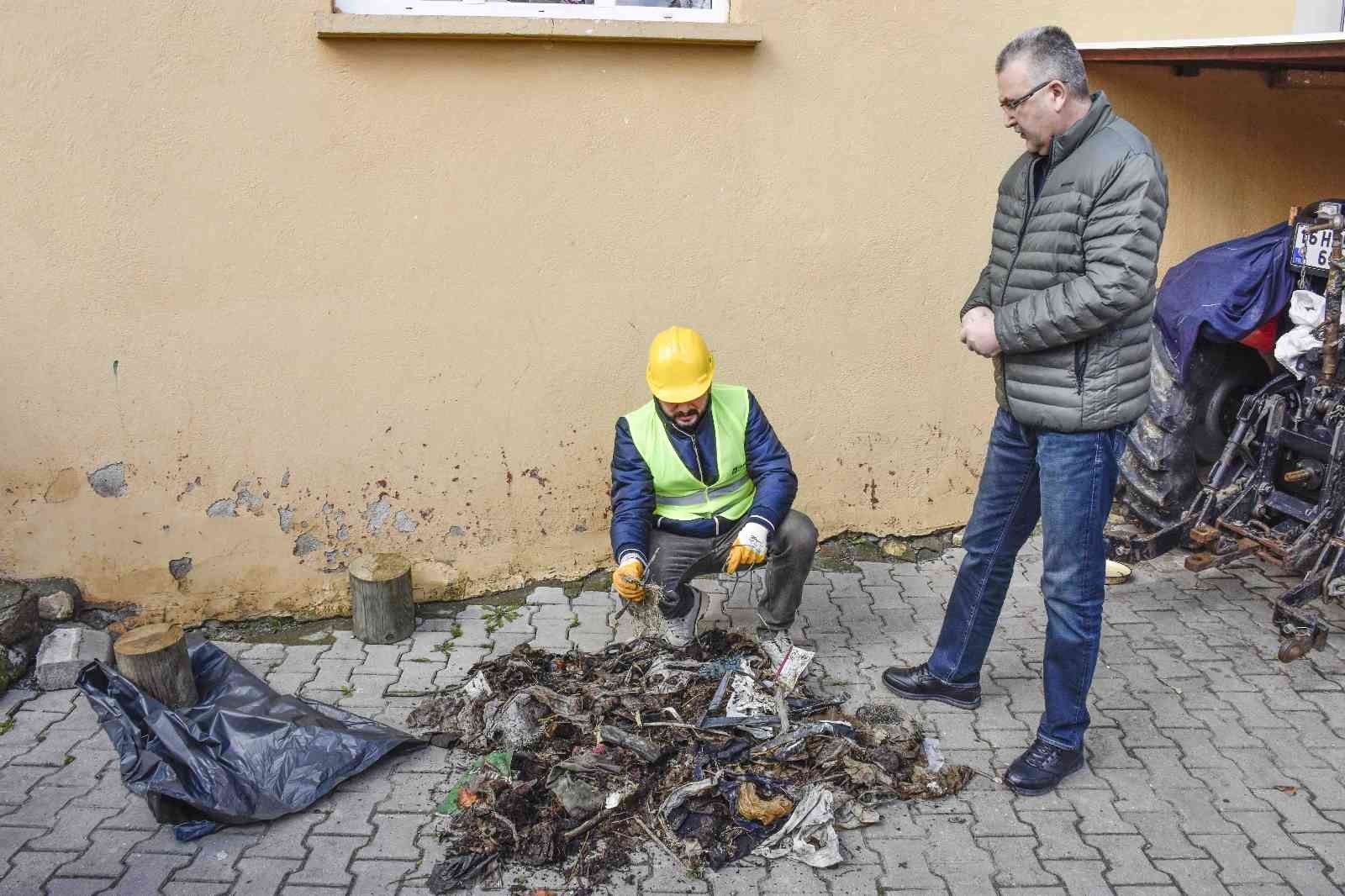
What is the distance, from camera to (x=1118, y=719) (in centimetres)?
437

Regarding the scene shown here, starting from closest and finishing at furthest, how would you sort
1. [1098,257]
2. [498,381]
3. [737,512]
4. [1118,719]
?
[1098,257] < [1118,719] < [737,512] < [498,381]

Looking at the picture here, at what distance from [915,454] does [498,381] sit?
80.2 inches

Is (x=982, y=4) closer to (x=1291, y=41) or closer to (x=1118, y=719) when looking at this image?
(x=1291, y=41)

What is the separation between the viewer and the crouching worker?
4.46 meters

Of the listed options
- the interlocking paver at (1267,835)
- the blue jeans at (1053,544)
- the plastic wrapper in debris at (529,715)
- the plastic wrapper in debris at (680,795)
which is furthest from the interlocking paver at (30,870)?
the interlocking paver at (1267,835)

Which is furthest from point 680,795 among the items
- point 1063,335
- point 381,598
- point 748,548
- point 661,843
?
point 1063,335

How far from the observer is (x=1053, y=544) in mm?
3805

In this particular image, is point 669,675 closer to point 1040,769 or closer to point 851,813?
point 851,813

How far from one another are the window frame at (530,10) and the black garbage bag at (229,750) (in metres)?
2.76

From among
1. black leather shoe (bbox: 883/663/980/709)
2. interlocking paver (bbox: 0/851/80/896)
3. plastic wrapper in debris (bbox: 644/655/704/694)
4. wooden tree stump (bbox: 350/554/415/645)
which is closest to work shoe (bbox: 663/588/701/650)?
plastic wrapper in debris (bbox: 644/655/704/694)

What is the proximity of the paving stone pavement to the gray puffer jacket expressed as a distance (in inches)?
50.6

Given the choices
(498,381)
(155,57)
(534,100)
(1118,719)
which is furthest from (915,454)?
(155,57)

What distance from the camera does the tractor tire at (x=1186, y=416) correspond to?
17.9 ft

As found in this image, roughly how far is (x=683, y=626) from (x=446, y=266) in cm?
182
